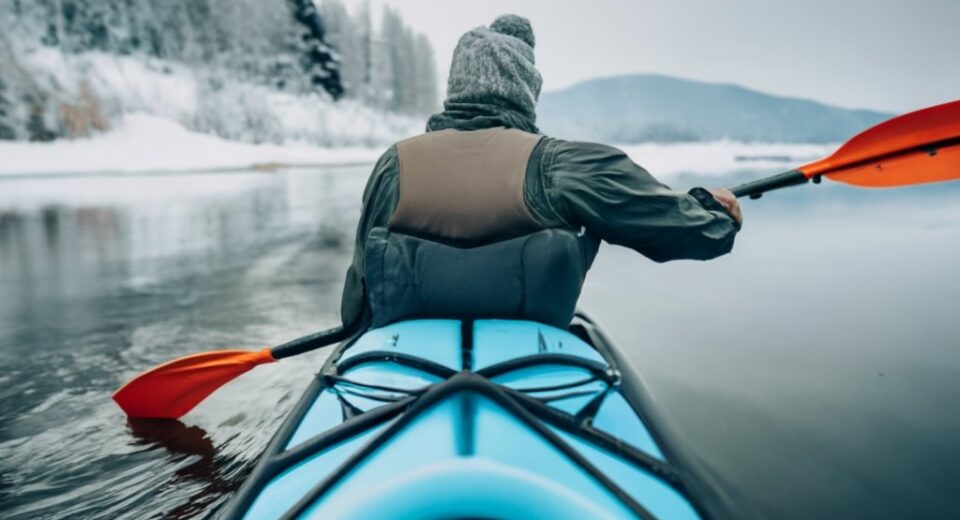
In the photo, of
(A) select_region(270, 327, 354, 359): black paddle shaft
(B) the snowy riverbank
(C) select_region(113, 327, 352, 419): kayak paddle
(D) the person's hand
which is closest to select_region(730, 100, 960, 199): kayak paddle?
(D) the person's hand

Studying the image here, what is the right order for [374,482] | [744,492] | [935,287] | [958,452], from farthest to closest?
[935,287]
[958,452]
[744,492]
[374,482]

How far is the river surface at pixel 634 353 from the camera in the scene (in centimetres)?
251

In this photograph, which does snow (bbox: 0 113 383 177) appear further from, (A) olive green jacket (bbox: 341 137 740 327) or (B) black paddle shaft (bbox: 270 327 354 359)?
(A) olive green jacket (bbox: 341 137 740 327)

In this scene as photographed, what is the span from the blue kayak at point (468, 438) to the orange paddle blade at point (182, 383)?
1.48m

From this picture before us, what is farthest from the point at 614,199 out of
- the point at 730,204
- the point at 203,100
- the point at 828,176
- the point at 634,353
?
the point at 203,100

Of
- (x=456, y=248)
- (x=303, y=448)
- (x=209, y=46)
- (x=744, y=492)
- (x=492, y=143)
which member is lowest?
(x=744, y=492)

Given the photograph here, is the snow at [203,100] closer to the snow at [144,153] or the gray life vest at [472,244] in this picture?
the snow at [144,153]

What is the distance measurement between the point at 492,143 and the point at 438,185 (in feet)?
0.68

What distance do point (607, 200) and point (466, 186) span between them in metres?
0.41

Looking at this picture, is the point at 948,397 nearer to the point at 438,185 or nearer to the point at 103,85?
the point at 438,185

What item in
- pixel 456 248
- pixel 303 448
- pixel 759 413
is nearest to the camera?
pixel 303 448

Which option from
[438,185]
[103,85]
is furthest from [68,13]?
[438,185]

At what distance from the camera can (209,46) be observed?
3522cm

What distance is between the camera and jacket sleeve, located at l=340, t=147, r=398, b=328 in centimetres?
185
